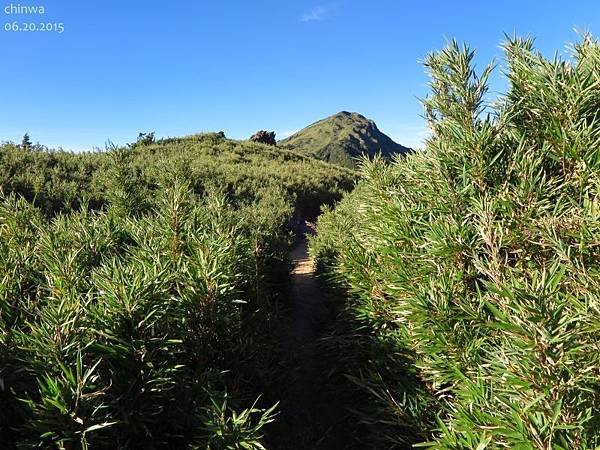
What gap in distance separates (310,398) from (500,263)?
3934 millimetres

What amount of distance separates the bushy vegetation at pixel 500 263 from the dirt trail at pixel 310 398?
1.12 m

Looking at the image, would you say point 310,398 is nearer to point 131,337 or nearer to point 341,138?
point 131,337

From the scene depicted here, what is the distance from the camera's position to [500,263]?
291 centimetres

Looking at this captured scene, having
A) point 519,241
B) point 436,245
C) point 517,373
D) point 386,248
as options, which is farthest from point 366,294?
point 517,373

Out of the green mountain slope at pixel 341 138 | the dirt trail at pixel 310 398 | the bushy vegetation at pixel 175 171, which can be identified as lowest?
the dirt trail at pixel 310 398

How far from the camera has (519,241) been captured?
296 centimetres

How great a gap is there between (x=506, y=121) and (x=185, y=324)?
3.25m

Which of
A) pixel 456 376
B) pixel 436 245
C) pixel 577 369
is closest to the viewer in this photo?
pixel 577 369

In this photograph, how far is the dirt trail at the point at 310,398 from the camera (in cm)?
484

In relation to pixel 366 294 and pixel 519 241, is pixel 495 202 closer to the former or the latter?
pixel 519 241

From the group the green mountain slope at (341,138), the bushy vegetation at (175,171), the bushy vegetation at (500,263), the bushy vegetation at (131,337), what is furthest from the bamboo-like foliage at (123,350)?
the green mountain slope at (341,138)

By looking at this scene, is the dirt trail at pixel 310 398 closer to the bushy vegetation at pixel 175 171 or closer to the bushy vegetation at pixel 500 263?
the bushy vegetation at pixel 500 263

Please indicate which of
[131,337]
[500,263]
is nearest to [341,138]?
[500,263]

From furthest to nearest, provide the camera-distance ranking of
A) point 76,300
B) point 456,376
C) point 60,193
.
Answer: point 60,193
point 456,376
point 76,300
